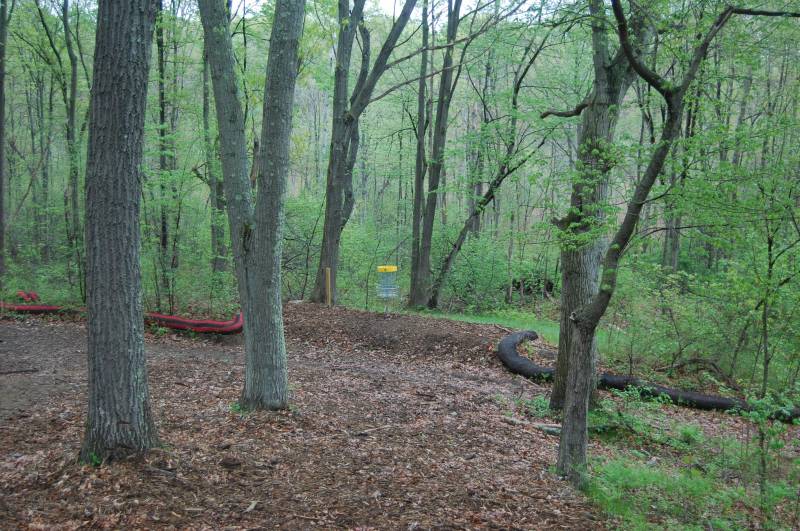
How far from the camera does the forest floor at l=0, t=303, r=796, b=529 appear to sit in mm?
3371

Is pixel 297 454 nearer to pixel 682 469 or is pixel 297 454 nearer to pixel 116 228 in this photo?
pixel 116 228

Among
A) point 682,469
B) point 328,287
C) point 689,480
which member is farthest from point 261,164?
point 328,287

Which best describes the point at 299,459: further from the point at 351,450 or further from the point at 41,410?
the point at 41,410

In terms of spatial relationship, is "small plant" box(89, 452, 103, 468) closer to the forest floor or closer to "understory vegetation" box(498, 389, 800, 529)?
the forest floor

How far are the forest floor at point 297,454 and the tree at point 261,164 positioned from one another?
1.06 m

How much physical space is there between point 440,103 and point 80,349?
1167 cm

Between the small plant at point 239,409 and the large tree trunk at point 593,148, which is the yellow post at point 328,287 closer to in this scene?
the large tree trunk at point 593,148

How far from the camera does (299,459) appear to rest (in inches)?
173

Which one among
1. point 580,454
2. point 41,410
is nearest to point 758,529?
point 580,454

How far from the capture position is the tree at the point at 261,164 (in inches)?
198

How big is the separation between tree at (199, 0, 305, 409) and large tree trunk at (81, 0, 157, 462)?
1.48 metres

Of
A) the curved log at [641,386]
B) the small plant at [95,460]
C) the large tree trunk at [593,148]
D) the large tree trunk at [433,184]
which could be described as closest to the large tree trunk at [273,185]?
the small plant at [95,460]

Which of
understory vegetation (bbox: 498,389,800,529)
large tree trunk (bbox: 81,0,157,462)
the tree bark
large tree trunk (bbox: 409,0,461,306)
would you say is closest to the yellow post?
large tree trunk (bbox: 409,0,461,306)

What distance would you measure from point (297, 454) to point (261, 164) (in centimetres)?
275
